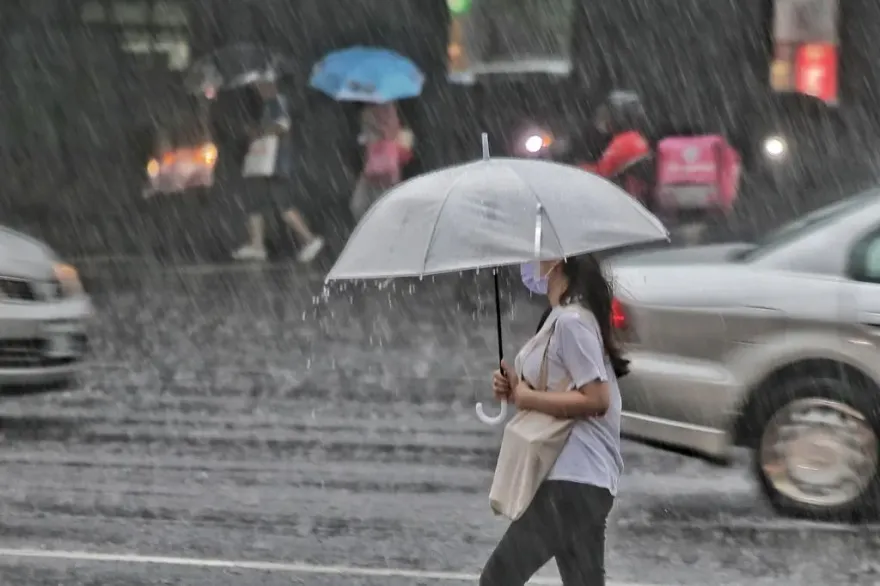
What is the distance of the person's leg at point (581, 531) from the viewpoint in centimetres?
424

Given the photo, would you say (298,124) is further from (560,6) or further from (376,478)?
(376,478)

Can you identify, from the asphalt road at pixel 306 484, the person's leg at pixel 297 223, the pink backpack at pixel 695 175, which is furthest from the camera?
the person's leg at pixel 297 223

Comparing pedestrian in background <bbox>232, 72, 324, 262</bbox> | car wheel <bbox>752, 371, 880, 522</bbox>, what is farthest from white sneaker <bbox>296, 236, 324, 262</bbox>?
car wheel <bbox>752, 371, 880, 522</bbox>

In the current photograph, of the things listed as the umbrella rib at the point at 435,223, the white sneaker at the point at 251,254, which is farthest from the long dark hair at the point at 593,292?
the white sneaker at the point at 251,254

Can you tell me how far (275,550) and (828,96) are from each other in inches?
519

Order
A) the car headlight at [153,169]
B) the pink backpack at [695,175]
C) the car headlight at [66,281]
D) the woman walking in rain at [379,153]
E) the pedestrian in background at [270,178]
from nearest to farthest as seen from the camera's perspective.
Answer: the car headlight at [66,281], the pink backpack at [695,175], the pedestrian in background at [270,178], the woman walking in rain at [379,153], the car headlight at [153,169]

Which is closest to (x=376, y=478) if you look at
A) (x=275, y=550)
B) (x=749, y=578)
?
(x=275, y=550)

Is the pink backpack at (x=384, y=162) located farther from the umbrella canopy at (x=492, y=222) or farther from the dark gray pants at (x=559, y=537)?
the dark gray pants at (x=559, y=537)

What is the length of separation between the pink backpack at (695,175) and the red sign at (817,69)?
118 inches

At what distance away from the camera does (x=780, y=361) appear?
22.9 feet

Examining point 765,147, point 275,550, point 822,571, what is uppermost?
point 765,147

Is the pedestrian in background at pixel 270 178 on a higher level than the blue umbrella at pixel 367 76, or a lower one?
lower

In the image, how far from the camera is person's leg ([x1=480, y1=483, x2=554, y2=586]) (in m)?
4.26

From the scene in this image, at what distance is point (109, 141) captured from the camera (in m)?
19.0
